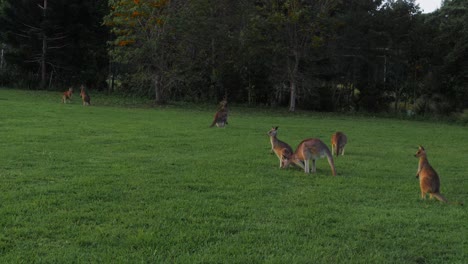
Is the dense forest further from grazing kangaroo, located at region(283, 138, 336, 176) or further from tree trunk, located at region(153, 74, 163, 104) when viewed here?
grazing kangaroo, located at region(283, 138, 336, 176)

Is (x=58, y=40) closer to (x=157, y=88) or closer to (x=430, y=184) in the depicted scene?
(x=157, y=88)

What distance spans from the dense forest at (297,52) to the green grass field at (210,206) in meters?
17.9

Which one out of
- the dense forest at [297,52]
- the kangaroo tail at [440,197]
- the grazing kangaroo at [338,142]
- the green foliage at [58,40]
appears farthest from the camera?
the green foliage at [58,40]

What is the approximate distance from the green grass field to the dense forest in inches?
705

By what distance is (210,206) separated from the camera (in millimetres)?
7312

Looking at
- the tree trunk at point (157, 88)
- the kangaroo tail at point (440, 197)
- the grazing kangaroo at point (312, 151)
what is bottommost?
the kangaroo tail at point (440, 197)

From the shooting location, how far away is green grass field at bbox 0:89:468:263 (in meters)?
5.56

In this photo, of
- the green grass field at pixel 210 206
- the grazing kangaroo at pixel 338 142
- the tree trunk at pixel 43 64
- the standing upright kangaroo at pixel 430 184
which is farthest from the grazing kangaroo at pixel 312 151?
the tree trunk at pixel 43 64

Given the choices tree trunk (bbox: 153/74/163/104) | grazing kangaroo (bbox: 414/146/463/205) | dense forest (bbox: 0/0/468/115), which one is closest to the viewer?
grazing kangaroo (bbox: 414/146/463/205)

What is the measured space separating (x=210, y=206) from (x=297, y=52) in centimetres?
2567

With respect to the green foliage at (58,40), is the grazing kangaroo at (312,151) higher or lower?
lower

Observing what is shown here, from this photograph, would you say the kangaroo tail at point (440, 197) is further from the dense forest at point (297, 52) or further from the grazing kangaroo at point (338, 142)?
the dense forest at point (297, 52)

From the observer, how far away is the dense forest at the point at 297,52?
3067cm

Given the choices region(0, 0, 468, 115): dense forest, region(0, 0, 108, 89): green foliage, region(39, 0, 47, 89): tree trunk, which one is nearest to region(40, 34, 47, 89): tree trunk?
region(39, 0, 47, 89): tree trunk
